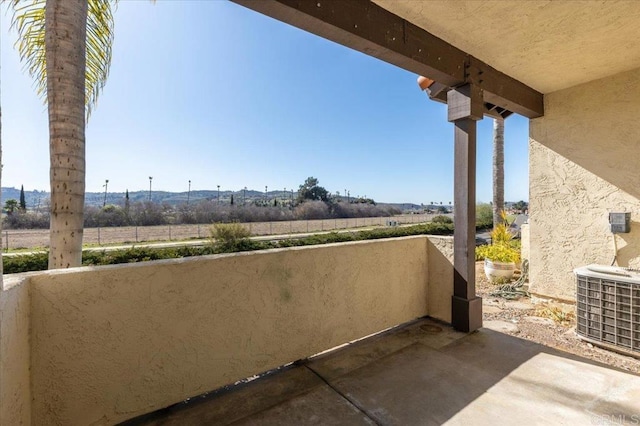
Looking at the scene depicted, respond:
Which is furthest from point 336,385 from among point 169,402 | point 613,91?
point 613,91

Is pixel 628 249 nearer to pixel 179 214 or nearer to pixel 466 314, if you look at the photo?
pixel 466 314

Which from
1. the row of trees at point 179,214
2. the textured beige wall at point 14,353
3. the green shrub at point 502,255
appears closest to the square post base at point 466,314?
the green shrub at point 502,255

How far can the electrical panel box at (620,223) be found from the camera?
320 centimetres

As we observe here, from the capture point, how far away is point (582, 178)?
3588 mm

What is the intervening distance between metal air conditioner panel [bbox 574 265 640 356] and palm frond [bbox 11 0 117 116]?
651cm

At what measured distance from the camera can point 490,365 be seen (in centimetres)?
255

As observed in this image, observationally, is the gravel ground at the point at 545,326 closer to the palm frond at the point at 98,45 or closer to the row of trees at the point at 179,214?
the palm frond at the point at 98,45

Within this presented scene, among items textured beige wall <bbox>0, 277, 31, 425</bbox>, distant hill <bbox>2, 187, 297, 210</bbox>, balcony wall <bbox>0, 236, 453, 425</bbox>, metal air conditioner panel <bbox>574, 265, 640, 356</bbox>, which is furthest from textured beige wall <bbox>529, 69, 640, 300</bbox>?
distant hill <bbox>2, 187, 297, 210</bbox>

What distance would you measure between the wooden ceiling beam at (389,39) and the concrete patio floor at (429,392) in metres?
2.75

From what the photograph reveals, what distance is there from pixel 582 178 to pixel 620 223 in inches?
26.9

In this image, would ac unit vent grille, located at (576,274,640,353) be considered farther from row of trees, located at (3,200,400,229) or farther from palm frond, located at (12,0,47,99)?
row of trees, located at (3,200,400,229)

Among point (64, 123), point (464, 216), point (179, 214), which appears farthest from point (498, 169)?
point (179, 214)

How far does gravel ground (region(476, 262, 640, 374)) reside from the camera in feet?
8.97

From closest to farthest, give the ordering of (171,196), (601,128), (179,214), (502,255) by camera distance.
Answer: (601,128)
(502,255)
(179,214)
(171,196)
